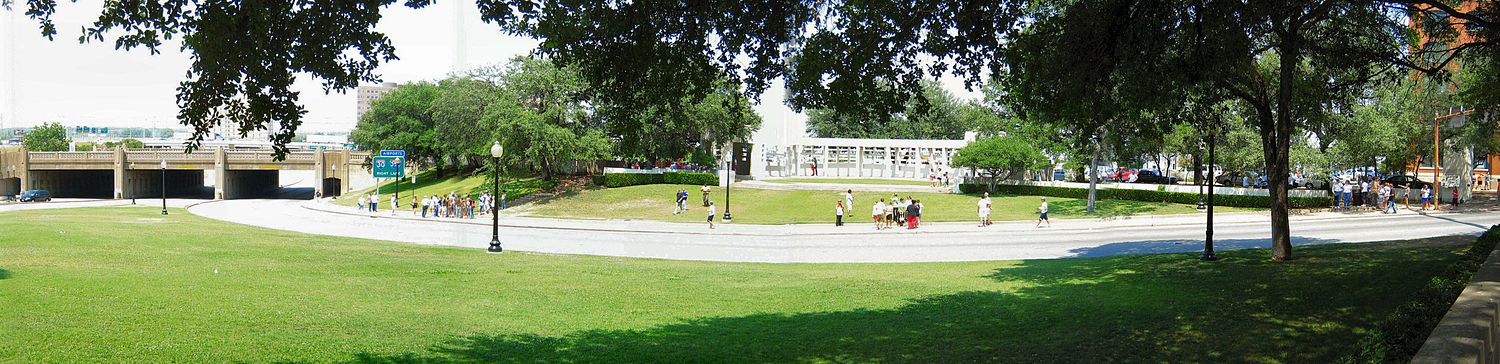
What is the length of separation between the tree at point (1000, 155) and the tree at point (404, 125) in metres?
44.4

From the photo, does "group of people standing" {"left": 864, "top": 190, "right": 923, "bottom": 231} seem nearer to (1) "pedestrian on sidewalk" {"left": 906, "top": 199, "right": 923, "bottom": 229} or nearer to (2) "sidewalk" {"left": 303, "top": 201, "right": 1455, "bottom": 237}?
(1) "pedestrian on sidewalk" {"left": 906, "top": 199, "right": 923, "bottom": 229}

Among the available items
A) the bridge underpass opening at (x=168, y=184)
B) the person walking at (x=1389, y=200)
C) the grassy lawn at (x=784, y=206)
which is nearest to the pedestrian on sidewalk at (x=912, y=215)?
the grassy lawn at (x=784, y=206)

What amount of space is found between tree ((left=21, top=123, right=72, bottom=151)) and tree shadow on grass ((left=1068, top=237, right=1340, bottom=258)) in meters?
117

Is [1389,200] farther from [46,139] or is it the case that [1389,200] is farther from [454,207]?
[46,139]

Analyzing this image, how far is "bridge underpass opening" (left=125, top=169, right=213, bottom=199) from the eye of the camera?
241 ft

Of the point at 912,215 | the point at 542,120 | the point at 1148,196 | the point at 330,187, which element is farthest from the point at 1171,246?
the point at 330,187

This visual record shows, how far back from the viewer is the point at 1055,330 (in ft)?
33.5

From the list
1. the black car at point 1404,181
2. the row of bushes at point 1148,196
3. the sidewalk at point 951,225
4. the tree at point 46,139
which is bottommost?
the sidewalk at point 951,225

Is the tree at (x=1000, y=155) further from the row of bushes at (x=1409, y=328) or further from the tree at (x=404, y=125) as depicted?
the tree at (x=404, y=125)

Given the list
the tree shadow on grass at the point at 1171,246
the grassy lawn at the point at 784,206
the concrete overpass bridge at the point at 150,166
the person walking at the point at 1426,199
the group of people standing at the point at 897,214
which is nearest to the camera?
the tree shadow on grass at the point at 1171,246

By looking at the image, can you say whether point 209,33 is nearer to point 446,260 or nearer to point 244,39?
point 244,39

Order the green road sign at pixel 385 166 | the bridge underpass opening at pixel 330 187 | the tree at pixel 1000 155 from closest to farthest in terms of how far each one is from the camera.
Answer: the tree at pixel 1000 155 → the green road sign at pixel 385 166 → the bridge underpass opening at pixel 330 187

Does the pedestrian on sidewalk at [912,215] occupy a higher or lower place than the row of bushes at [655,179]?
lower

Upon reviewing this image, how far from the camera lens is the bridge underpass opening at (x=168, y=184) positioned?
7344 cm
